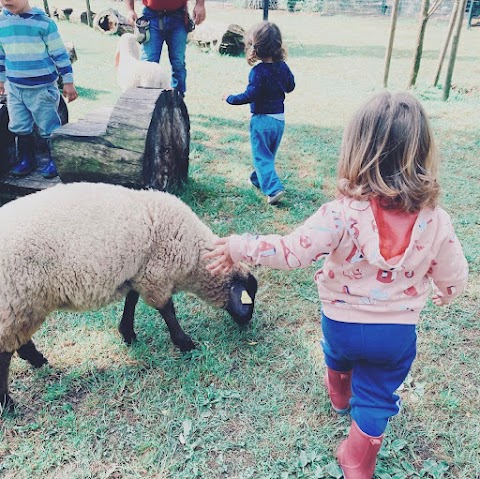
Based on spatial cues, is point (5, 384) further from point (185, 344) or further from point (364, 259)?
point (364, 259)

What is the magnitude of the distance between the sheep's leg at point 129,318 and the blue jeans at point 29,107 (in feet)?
8.12

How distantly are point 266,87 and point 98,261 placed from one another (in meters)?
2.75

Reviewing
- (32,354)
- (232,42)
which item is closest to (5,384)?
(32,354)

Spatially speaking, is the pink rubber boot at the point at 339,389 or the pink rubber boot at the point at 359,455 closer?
the pink rubber boot at the point at 359,455

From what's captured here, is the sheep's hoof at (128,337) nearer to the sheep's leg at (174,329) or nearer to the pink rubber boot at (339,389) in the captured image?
the sheep's leg at (174,329)

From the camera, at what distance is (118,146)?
4.09 metres

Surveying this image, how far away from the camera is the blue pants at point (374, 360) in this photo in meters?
2.02

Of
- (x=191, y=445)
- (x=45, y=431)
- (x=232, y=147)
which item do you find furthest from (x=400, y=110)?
(x=232, y=147)

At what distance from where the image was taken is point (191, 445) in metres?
2.46

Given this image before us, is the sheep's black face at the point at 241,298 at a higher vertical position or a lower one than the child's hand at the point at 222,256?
lower

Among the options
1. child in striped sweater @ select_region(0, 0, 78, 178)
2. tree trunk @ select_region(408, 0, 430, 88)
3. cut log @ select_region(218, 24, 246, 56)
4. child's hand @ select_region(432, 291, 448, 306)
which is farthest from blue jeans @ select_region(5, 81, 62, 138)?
cut log @ select_region(218, 24, 246, 56)

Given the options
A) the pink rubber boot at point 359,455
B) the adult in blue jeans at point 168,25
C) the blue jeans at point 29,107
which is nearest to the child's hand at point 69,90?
the blue jeans at point 29,107

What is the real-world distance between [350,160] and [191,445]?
5.47ft

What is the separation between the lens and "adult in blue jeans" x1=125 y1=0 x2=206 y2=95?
6.04m
